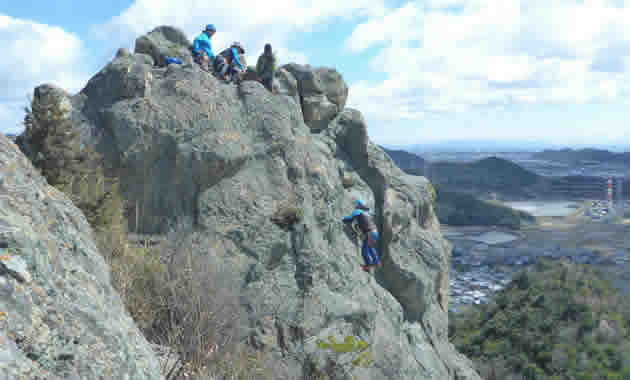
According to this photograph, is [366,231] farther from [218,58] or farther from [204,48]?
[204,48]

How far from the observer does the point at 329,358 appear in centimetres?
852

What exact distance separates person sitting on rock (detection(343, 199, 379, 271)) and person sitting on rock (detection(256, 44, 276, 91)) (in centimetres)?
475

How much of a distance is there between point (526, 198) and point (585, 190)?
19.2m

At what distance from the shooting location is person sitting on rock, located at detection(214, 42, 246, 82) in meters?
13.1

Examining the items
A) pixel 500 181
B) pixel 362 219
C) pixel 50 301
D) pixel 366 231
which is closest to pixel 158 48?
pixel 362 219

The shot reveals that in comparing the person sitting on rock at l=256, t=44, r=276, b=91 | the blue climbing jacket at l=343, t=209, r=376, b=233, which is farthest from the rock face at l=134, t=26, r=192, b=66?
the blue climbing jacket at l=343, t=209, r=376, b=233

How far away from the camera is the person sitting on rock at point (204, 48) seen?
13078 millimetres

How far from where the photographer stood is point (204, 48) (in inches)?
518

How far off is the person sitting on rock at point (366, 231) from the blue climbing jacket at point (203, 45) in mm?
6337

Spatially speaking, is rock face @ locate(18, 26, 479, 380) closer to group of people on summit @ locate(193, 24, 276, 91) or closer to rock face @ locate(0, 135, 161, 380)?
group of people on summit @ locate(193, 24, 276, 91)

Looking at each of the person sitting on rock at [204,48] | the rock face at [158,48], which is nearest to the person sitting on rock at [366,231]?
the person sitting on rock at [204,48]

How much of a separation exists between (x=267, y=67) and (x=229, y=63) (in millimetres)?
1174

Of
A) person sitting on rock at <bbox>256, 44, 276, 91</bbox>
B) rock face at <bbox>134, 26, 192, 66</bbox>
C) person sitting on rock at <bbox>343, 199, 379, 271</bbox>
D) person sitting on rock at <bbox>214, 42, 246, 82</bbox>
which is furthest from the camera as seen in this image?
rock face at <bbox>134, 26, 192, 66</bbox>

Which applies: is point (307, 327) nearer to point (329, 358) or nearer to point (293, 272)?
point (329, 358)
